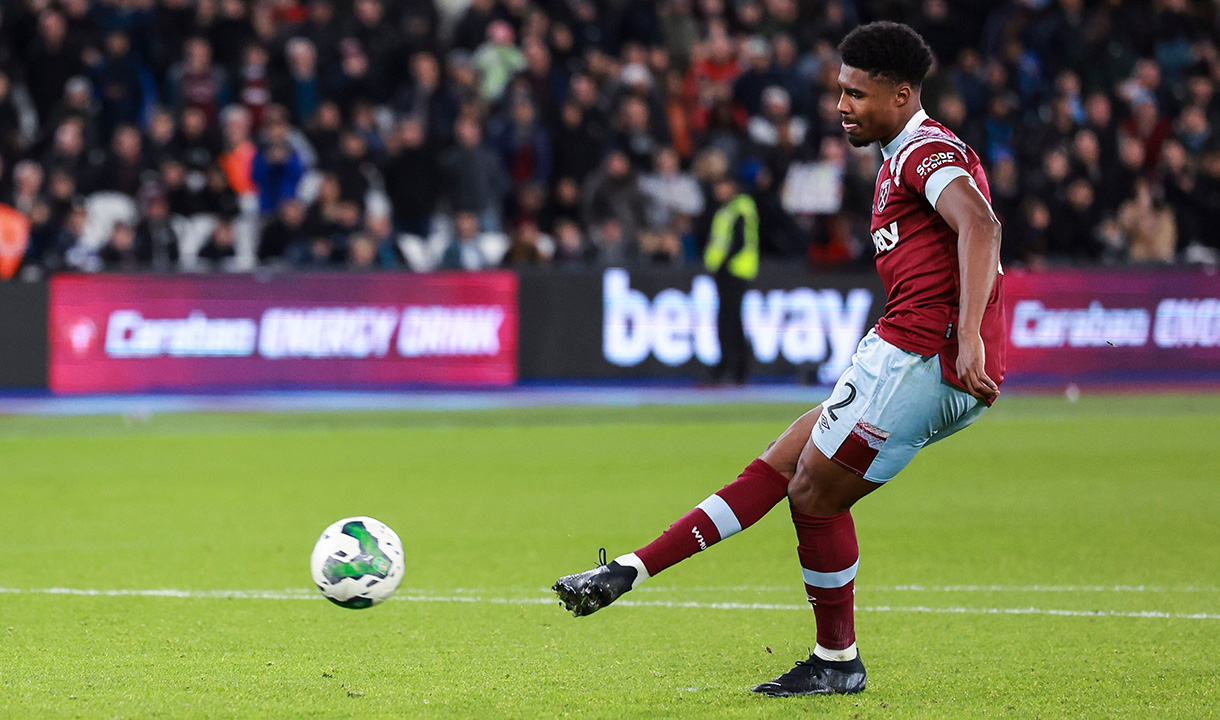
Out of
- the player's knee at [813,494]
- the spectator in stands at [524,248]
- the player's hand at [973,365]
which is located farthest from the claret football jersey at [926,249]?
the spectator in stands at [524,248]

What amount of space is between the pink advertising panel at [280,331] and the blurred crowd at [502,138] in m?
0.54

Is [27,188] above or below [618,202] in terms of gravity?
above

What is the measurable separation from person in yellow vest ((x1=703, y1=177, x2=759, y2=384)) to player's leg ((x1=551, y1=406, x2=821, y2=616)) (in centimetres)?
1198

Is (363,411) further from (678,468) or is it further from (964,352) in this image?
(964,352)

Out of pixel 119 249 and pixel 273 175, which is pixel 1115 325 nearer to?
pixel 273 175

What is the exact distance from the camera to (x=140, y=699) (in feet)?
16.1

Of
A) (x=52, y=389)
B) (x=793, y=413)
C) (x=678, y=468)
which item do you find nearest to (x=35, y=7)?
(x=52, y=389)

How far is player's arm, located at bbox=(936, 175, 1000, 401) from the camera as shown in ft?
15.3

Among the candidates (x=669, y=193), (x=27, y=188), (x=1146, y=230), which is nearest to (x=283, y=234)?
(x=27, y=188)

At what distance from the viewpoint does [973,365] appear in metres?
4.69

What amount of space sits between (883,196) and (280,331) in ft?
41.4

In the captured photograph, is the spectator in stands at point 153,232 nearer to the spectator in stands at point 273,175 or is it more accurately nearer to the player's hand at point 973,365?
the spectator in stands at point 273,175

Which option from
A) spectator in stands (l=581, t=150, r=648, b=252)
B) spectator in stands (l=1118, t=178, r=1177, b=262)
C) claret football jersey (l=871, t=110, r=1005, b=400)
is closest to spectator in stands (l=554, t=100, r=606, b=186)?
spectator in stands (l=581, t=150, r=648, b=252)

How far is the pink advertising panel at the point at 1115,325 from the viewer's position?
704 inches
